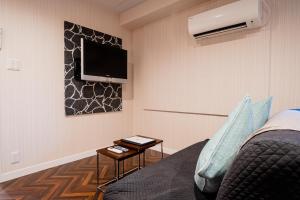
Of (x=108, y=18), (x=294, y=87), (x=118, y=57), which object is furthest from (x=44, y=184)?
(x=294, y=87)

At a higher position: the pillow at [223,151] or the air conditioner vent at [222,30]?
the air conditioner vent at [222,30]

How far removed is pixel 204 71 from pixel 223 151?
2061mm

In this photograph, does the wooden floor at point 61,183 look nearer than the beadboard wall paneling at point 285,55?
Yes

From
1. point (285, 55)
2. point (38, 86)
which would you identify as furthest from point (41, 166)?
point (285, 55)

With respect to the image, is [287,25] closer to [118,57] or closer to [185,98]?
[185,98]

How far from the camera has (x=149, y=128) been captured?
11.2 feet

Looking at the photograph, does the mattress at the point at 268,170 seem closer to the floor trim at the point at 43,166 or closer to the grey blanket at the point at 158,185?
the grey blanket at the point at 158,185

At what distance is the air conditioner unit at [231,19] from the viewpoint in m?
2.03

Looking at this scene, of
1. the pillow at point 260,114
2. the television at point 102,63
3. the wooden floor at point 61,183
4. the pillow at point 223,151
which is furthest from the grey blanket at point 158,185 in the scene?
the television at point 102,63

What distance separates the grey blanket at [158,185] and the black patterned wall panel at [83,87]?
2037mm

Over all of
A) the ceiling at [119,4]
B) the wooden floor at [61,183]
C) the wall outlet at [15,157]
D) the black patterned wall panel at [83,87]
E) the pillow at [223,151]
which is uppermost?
the ceiling at [119,4]

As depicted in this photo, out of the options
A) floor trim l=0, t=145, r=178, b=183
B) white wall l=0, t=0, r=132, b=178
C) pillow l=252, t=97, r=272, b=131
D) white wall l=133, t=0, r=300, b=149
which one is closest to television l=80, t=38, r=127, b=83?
white wall l=0, t=0, r=132, b=178

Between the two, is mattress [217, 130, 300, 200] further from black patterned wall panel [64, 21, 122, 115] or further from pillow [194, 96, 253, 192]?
black patterned wall panel [64, 21, 122, 115]

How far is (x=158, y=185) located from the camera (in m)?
0.93
